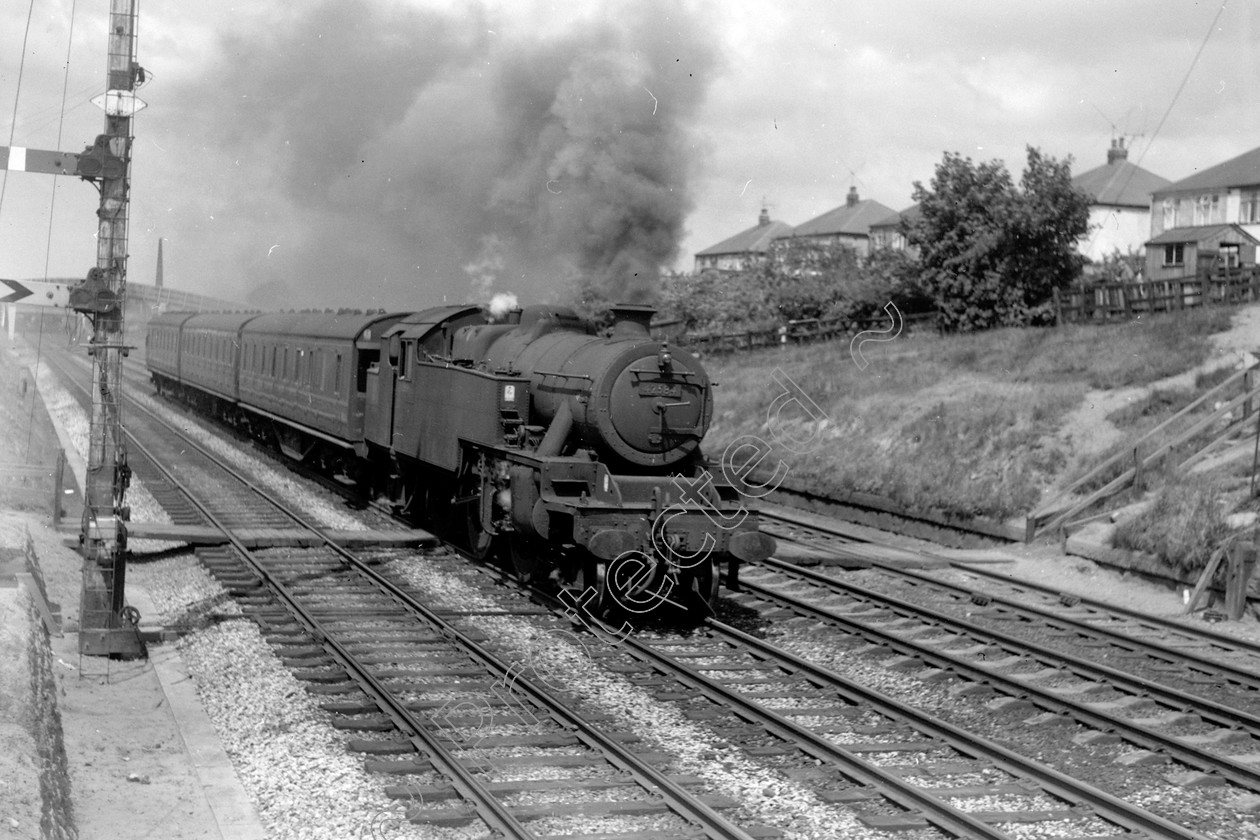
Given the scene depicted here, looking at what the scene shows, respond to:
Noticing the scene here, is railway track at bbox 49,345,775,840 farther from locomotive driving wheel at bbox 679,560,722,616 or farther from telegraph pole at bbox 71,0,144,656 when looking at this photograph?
locomotive driving wheel at bbox 679,560,722,616

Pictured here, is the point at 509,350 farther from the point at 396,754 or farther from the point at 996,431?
the point at 996,431

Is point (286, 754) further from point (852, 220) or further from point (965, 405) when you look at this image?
point (852, 220)

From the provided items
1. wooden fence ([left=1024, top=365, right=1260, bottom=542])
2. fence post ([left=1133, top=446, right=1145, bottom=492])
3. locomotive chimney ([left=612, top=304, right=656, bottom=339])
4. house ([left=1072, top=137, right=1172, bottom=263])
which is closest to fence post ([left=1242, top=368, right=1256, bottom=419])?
wooden fence ([left=1024, top=365, right=1260, bottom=542])

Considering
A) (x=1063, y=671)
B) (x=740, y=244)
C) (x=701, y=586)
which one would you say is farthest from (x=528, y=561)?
(x=740, y=244)

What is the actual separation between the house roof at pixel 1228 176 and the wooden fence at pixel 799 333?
74.0 ft

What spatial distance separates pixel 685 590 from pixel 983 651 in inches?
109

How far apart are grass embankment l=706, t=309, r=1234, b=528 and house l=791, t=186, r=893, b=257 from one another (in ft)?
111

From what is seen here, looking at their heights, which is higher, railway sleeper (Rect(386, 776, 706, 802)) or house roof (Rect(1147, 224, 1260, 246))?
house roof (Rect(1147, 224, 1260, 246))

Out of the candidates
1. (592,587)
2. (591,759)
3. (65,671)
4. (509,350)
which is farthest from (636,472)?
(65,671)

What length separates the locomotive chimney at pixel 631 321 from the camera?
463 inches

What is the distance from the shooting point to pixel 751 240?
2761 inches

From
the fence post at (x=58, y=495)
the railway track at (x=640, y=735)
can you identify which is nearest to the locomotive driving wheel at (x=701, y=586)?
the railway track at (x=640, y=735)

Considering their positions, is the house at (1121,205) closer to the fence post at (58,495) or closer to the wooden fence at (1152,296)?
the wooden fence at (1152,296)

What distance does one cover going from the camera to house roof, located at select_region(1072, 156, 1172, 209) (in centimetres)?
5794
